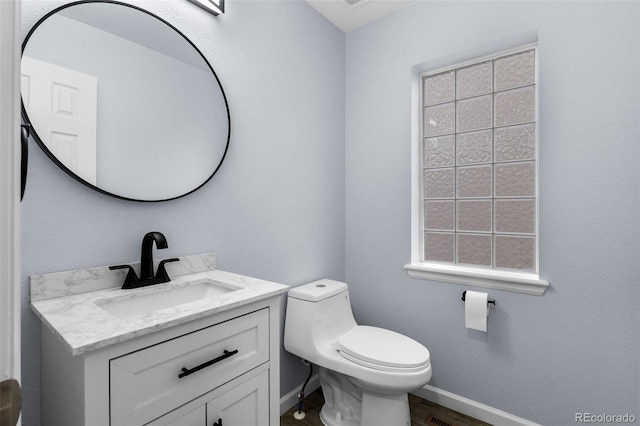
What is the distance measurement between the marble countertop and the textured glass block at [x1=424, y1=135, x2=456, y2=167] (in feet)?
4.67

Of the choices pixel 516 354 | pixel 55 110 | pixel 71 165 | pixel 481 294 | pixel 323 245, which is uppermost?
pixel 55 110

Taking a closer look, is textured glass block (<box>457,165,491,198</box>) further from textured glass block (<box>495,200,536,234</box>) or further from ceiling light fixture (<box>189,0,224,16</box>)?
ceiling light fixture (<box>189,0,224,16</box>)

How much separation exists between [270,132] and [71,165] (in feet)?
3.14

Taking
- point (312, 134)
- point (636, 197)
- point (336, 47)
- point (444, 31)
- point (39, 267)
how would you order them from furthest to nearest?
1. point (336, 47)
2. point (312, 134)
3. point (444, 31)
4. point (636, 197)
5. point (39, 267)

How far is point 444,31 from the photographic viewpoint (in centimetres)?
192

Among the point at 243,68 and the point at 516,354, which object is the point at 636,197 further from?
the point at 243,68

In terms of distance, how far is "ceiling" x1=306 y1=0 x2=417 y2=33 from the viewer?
2.01 m

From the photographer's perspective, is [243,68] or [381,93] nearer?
[243,68]

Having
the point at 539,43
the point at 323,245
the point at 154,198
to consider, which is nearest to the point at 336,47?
the point at 539,43

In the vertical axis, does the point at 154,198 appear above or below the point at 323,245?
above

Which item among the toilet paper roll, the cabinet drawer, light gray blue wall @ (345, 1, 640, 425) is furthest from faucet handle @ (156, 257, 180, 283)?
the toilet paper roll

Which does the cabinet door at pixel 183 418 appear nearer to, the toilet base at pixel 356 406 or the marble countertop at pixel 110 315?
→ the marble countertop at pixel 110 315

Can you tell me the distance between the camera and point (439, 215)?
2098 millimetres

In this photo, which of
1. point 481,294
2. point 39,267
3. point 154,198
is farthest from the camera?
point 481,294
